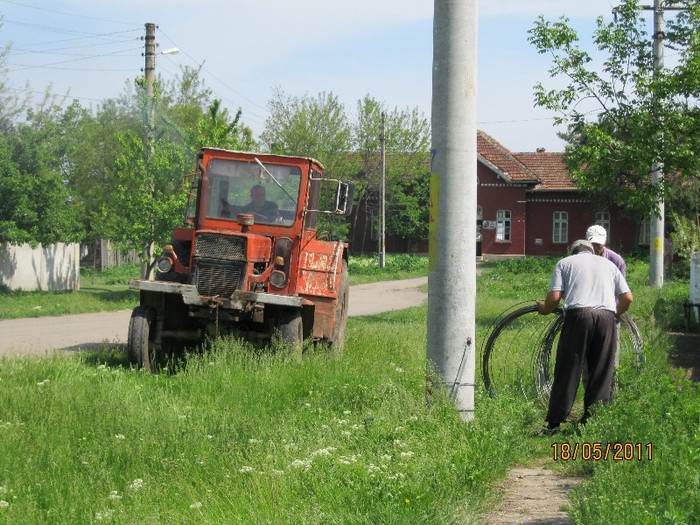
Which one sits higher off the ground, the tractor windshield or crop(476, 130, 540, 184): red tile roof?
crop(476, 130, 540, 184): red tile roof

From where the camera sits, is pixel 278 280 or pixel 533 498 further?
pixel 278 280

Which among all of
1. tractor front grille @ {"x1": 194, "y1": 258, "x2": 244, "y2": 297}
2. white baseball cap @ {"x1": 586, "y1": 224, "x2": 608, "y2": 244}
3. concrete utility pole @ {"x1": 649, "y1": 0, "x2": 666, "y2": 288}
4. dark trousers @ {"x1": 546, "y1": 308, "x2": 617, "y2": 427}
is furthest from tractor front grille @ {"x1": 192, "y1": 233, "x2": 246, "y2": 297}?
concrete utility pole @ {"x1": 649, "y1": 0, "x2": 666, "y2": 288}

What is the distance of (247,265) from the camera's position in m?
12.1

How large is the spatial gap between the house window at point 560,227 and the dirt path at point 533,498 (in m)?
55.6

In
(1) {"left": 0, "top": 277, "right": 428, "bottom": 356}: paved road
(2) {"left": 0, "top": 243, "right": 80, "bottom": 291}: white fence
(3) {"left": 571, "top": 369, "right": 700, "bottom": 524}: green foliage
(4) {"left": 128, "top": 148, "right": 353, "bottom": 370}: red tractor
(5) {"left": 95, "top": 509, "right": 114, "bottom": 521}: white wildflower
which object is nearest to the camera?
(3) {"left": 571, "top": 369, "right": 700, "bottom": 524}: green foliage

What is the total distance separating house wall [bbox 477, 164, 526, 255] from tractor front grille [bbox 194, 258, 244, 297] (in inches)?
1966

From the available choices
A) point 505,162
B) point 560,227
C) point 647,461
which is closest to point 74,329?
point 647,461

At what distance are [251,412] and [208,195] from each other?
5.27 meters

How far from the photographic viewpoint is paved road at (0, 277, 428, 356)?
50.9 feet

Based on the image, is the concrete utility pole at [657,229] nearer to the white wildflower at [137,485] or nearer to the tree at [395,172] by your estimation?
the white wildflower at [137,485]

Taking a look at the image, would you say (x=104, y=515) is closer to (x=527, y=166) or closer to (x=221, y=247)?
(x=221, y=247)
